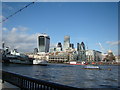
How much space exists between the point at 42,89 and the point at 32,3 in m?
7.42

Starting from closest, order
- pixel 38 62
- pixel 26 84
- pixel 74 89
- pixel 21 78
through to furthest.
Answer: pixel 74 89, pixel 26 84, pixel 21 78, pixel 38 62

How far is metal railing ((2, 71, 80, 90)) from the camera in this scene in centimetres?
765

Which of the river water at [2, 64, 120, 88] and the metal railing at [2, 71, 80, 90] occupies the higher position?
the metal railing at [2, 71, 80, 90]

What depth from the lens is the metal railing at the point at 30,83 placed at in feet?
25.1

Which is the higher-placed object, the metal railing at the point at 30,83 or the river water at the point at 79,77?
the metal railing at the point at 30,83

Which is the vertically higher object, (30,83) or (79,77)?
(30,83)

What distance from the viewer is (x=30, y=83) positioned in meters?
10.1

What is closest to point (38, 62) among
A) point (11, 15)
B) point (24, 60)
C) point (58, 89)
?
point (24, 60)

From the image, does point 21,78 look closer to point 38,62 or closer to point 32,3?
point 32,3

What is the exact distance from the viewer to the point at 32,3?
1339 centimetres

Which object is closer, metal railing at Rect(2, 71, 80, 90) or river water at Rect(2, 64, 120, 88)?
metal railing at Rect(2, 71, 80, 90)

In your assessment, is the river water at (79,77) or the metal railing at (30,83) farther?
the river water at (79,77)

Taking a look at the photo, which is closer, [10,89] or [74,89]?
[74,89]

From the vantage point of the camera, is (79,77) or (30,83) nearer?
(30,83)
